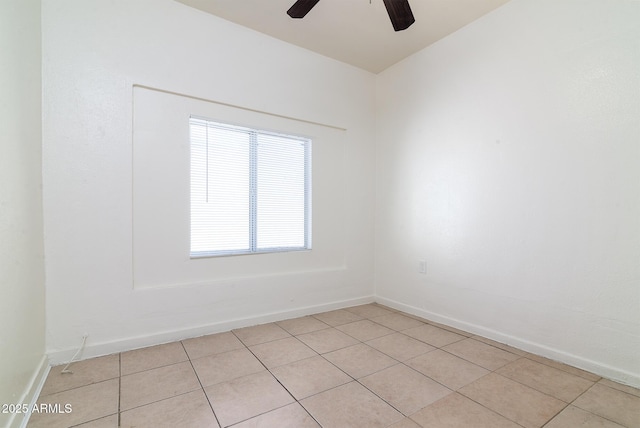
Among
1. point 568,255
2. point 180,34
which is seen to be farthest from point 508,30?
Answer: point 180,34

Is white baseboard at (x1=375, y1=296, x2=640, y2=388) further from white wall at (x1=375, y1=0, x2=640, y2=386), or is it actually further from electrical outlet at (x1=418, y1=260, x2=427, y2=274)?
electrical outlet at (x1=418, y1=260, x2=427, y2=274)

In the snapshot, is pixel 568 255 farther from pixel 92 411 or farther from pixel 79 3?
pixel 79 3

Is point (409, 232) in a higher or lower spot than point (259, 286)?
higher

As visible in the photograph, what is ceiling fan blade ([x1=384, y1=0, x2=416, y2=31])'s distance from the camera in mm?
1943

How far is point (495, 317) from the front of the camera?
2576 mm

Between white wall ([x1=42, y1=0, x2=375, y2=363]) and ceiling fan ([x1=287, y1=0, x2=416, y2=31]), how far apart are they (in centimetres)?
91

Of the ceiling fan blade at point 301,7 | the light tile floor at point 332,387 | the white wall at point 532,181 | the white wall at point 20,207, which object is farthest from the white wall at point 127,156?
the white wall at point 532,181

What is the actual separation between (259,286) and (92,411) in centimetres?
153

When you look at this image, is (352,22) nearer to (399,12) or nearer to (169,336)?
(399,12)

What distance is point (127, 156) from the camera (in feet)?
7.66

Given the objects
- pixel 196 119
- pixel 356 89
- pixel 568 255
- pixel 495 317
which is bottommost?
pixel 495 317

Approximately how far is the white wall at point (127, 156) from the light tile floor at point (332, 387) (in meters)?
0.27

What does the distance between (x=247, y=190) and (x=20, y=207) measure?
164 centimetres

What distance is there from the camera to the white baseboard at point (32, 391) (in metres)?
1.41
